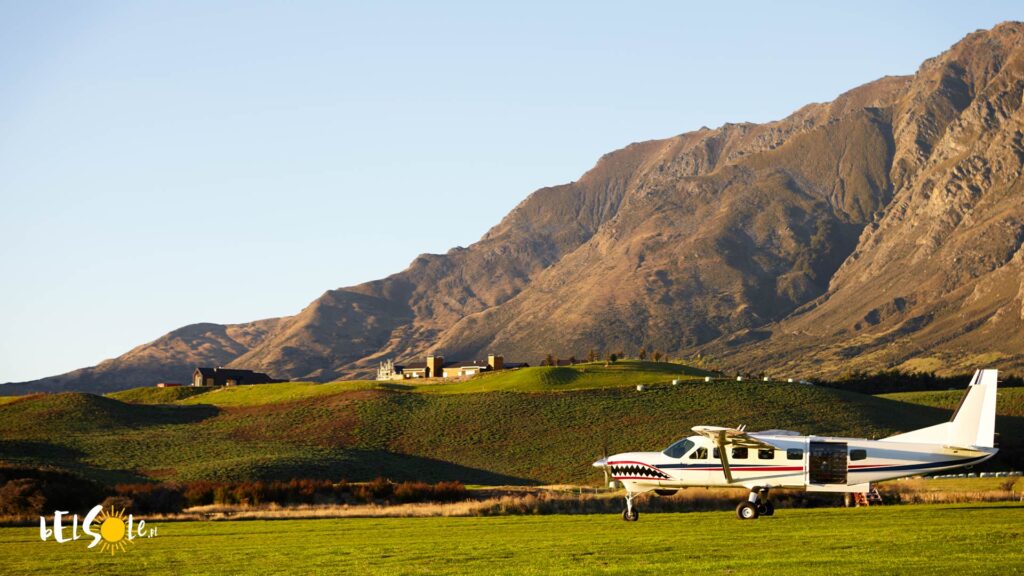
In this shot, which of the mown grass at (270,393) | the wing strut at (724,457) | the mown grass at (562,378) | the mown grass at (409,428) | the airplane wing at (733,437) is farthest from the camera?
the mown grass at (270,393)

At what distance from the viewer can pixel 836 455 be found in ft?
129

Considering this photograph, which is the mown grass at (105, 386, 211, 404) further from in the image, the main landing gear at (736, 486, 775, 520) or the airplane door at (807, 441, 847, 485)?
the airplane door at (807, 441, 847, 485)

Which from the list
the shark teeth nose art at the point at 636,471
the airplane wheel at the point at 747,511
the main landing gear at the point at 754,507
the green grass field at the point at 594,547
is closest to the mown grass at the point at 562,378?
the shark teeth nose art at the point at 636,471

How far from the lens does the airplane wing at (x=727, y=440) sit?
39.6 meters

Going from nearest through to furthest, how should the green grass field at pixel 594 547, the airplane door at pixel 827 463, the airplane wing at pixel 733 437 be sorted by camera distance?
the green grass field at pixel 594 547 → the airplane door at pixel 827 463 → the airplane wing at pixel 733 437

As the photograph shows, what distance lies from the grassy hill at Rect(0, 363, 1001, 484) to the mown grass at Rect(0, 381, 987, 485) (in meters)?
0.14

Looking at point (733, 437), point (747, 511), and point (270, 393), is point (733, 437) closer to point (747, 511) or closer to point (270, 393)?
point (747, 511)

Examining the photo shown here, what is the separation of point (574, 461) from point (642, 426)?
866 centimetres

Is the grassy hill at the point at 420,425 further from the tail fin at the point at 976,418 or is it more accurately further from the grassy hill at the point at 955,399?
the tail fin at the point at 976,418

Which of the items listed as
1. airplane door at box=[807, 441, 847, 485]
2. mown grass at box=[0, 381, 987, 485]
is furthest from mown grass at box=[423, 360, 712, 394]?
airplane door at box=[807, 441, 847, 485]

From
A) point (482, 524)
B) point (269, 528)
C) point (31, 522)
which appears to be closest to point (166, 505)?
point (31, 522)

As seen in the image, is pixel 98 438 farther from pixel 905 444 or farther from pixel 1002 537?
pixel 1002 537

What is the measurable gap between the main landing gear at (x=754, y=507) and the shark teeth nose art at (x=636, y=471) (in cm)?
289

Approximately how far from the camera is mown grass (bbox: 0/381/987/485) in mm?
83125
